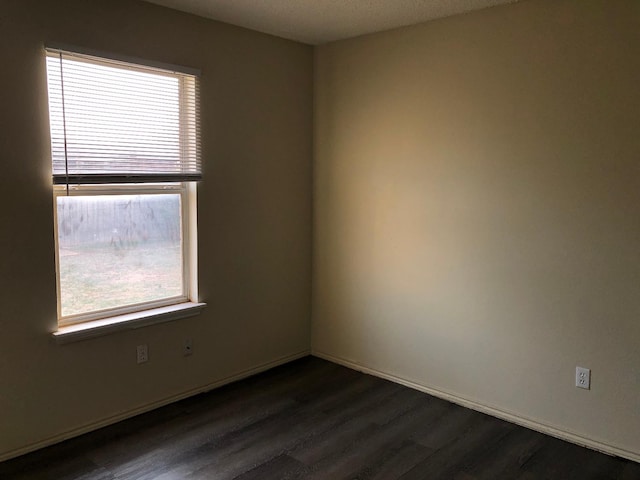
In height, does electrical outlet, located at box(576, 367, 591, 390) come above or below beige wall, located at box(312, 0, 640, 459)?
below

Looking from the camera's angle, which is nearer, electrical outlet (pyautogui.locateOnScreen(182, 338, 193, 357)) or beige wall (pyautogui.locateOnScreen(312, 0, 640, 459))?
beige wall (pyautogui.locateOnScreen(312, 0, 640, 459))

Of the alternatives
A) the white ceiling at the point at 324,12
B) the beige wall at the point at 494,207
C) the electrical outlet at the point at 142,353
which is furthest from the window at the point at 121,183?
the beige wall at the point at 494,207

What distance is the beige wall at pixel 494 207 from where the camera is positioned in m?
2.77

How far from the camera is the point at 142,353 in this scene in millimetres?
3189

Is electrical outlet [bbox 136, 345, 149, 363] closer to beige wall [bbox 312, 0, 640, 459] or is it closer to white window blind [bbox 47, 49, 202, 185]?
white window blind [bbox 47, 49, 202, 185]

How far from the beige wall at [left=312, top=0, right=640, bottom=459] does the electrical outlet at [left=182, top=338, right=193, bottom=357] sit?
1132 mm

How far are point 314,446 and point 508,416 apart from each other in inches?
46.3

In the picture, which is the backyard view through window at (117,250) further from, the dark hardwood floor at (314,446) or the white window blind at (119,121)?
the dark hardwood floor at (314,446)

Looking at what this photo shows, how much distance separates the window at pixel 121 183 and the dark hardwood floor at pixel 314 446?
69 centimetres

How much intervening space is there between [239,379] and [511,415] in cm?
175

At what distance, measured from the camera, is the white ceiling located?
3.01 meters

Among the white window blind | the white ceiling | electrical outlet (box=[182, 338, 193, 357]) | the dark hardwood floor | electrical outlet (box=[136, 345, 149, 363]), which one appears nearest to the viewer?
the dark hardwood floor

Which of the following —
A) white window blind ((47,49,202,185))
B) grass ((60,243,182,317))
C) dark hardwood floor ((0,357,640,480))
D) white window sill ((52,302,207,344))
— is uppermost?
white window blind ((47,49,202,185))

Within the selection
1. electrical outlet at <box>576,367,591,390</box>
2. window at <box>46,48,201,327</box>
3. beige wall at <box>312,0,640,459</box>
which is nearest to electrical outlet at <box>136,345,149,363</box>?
window at <box>46,48,201,327</box>
